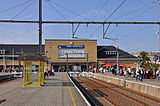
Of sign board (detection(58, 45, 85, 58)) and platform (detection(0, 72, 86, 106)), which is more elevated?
sign board (detection(58, 45, 85, 58))

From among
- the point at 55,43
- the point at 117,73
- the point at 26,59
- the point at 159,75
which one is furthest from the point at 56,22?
the point at 55,43

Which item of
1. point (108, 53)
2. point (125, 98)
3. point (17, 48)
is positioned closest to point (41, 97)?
point (125, 98)

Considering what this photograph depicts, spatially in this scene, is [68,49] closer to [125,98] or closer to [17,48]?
[17,48]

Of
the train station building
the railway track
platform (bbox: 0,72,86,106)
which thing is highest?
the train station building

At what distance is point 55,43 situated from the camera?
81062 mm

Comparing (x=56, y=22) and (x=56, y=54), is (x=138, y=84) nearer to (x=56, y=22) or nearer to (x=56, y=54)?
(x=56, y=22)

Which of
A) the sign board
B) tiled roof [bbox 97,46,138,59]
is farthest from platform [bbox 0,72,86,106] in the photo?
tiled roof [bbox 97,46,138,59]

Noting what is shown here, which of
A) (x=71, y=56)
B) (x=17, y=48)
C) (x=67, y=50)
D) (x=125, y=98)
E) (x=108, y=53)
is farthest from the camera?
(x=17, y=48)

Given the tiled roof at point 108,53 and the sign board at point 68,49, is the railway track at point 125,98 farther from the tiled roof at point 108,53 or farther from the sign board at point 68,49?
the tiled roof at point 108,53

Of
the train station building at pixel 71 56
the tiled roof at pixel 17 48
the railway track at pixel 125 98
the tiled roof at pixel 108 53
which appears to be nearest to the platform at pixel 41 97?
the railway track at pixel 125 98

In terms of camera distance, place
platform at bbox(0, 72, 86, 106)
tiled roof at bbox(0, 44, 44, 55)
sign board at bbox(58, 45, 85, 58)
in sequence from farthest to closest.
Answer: tiled roof at bbox(0, 44, 44, 55) → sign board at bbox(58, 45, 85, 58) → platform at bbox(0, 72, 86, 106)

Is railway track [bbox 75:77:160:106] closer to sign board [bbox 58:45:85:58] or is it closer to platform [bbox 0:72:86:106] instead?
platform [bbox 0:72:86:106]

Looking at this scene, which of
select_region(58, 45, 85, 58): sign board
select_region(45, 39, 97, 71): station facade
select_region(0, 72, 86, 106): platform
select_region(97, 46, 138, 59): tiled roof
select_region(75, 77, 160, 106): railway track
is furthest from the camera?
select_region(97, 46, 138, 59): tiled roof

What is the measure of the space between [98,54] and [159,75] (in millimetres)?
57408
